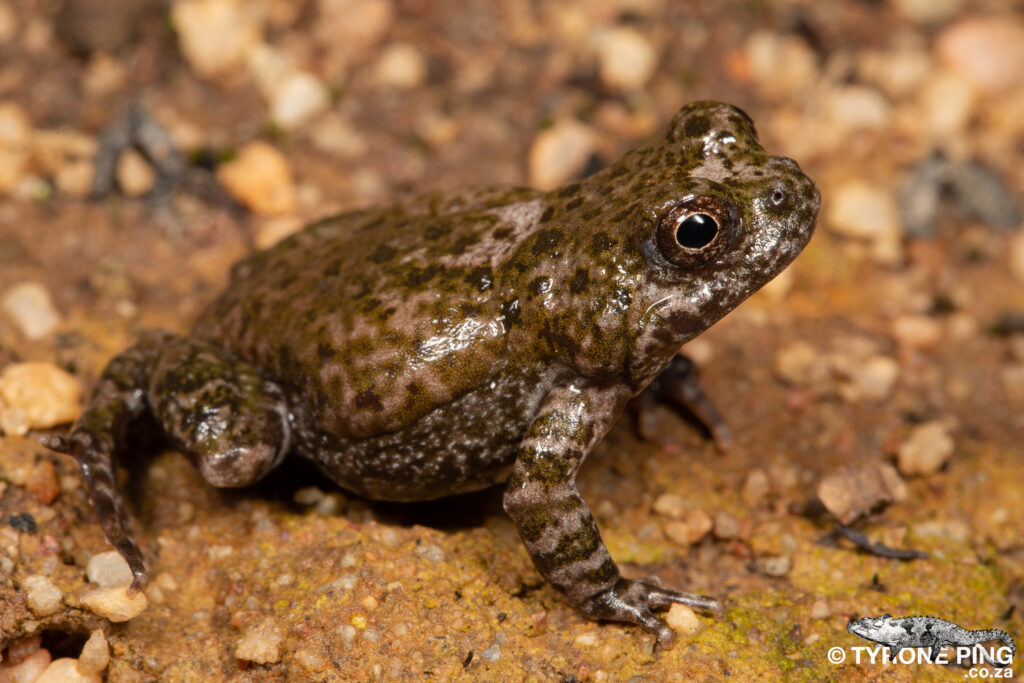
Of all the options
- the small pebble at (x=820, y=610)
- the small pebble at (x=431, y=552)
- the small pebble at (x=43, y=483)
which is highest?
the small pebble at (x=43, y=483)

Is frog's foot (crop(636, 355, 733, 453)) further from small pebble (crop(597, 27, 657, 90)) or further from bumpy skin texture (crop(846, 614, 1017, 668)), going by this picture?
small pebble (crop(597, 27, 657, 90))

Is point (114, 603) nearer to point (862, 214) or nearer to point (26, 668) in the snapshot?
point (26, 668)

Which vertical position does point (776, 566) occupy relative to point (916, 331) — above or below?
below

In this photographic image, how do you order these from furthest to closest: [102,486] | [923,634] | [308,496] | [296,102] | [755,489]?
1. [296,102]
2. [755,489]
3. [308,496]
4. [102,486]
5. [923,634]

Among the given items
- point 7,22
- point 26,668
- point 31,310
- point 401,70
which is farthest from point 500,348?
point 7,22

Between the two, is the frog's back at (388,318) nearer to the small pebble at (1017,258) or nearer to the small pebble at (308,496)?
the small pebble at (308,496)

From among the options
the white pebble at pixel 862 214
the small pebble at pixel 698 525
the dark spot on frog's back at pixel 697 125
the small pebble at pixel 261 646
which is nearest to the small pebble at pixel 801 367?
the white pebble at pixel 862 214

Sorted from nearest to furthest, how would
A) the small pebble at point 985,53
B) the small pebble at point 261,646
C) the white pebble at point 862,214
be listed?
the small pebble at point 261,646, the white pebble at point 862,214, the small pebble at point 985,53

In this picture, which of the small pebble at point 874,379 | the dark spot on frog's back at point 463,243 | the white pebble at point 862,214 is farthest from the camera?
the white pebble at point 862,214
